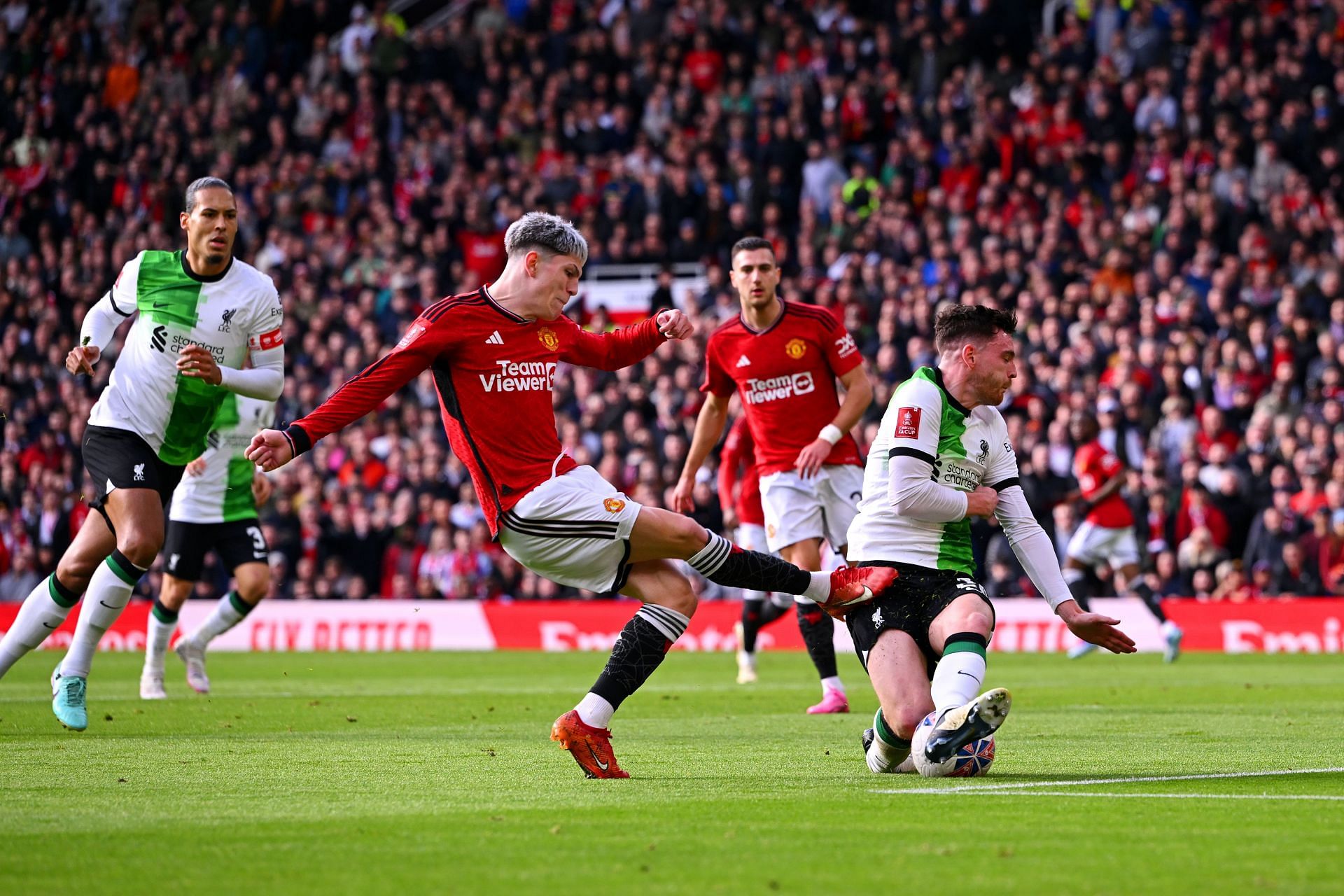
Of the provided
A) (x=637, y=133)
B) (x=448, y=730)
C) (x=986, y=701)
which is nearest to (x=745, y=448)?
(x=448, y=730)

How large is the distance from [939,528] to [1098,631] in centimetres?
88

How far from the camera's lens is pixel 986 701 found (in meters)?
6.64

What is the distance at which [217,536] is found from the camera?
14.0 meters

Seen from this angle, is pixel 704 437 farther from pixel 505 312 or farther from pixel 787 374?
pixel 505 312

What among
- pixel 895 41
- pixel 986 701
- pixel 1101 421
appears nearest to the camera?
pixel 986 701

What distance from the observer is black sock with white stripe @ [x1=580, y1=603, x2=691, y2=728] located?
23.9ft

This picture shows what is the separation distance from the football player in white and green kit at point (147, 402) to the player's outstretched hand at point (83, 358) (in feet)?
0.42

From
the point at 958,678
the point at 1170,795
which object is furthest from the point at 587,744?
the point at 1170,795

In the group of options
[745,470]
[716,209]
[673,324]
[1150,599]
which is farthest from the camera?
[716,209]

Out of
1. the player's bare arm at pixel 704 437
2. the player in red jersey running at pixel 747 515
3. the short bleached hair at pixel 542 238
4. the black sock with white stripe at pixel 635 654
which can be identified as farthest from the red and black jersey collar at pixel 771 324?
the black sock with white stripe at pixel 635 654

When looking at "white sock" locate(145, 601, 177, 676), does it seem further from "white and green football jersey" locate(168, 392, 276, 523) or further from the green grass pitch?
the green grass pitch

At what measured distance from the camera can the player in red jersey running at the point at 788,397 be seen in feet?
39.0

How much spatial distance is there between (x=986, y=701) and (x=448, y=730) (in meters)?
4.19

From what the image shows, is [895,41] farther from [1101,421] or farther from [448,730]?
[448,730]
